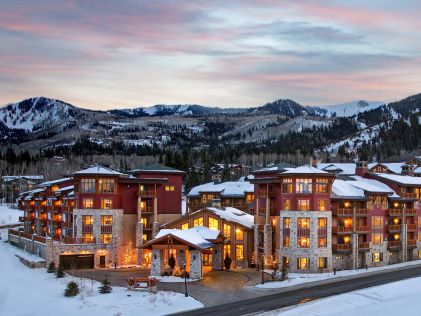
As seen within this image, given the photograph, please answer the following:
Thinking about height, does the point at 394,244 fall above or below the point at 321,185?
below

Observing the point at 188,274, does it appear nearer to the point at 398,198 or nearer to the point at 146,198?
the point at 146,198

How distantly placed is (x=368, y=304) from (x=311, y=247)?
62.4 ft

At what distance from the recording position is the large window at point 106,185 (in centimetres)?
7756

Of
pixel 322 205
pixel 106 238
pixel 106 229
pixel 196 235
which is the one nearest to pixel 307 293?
pixel 322 205

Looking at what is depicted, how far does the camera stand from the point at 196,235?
7025 centimetres

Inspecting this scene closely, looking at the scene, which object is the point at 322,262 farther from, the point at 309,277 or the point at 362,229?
the point at 362,229

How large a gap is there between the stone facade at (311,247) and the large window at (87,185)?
2516 centimetres

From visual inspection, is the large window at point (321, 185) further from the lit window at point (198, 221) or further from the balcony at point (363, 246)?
the lit window at point (198, 221)

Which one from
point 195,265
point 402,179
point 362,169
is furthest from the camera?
point 362,169

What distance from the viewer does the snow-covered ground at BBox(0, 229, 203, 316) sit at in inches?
1945

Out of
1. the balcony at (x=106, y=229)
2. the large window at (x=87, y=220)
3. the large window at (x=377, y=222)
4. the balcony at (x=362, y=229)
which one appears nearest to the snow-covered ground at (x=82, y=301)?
the large window at (x=87, y=220)

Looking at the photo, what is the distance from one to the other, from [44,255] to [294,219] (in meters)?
32.3

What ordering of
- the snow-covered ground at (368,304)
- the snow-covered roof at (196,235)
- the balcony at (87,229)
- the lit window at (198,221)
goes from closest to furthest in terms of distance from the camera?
the snow-covered ground at (368,304) → the snow-covered roof at (196,235) → the balcony at (87,229) → the lit window at (198,221)

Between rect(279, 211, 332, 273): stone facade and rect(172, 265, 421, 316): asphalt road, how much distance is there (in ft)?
15.8
